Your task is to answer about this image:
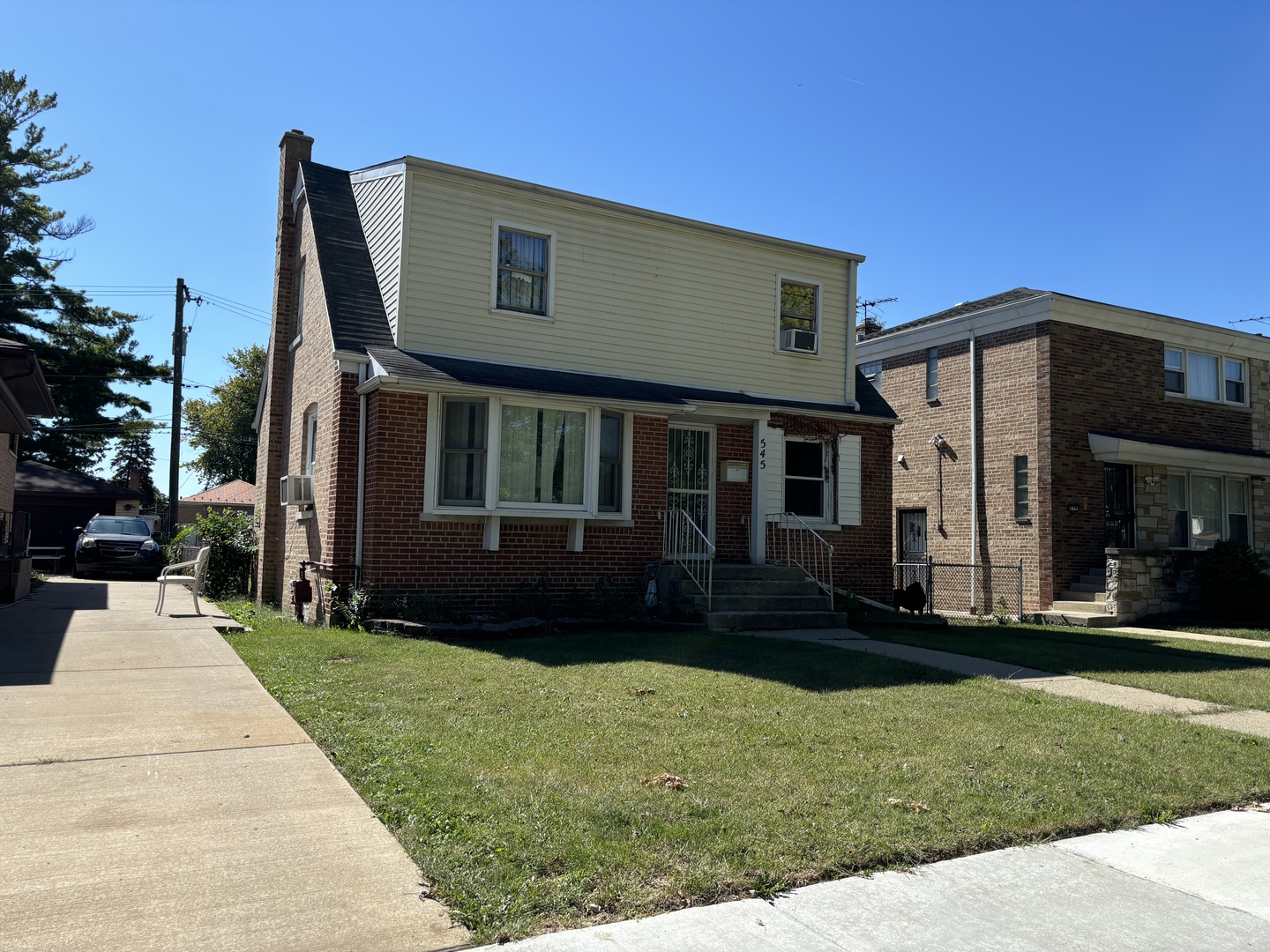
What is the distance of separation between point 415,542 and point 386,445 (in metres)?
1.26

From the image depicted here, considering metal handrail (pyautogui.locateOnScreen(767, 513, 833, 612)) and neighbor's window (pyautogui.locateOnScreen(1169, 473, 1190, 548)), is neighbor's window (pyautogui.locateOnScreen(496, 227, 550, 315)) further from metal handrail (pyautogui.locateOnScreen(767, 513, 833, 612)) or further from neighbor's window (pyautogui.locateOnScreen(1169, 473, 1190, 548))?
neighbor's window (pyautogui.locateOnScreen(1169, 473, 1190, 548))

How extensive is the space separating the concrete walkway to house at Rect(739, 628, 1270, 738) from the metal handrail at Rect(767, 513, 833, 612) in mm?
2872

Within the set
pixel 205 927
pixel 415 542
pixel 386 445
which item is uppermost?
pixel 386 445

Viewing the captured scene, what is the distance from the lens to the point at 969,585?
64.9ft

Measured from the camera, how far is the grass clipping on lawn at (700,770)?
3.95 meters

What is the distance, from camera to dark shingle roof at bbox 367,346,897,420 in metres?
11.6

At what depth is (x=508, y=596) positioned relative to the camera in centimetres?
1225

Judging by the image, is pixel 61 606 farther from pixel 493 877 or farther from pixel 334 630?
pixel 493 877

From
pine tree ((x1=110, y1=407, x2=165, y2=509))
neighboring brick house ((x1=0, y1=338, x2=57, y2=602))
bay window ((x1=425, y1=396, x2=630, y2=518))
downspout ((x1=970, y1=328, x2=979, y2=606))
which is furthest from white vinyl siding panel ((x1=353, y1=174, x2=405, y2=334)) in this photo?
pine tree ((x1=110, y1=407, x2=165, y2=509))

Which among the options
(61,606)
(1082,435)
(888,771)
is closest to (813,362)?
(1082,435)

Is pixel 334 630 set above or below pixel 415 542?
below

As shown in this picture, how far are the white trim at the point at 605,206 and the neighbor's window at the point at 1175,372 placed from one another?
881 cm

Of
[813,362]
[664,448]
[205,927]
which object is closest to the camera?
[205,927]

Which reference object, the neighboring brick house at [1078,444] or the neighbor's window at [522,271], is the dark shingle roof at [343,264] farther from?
the neighboring brick house at [1078,444]
